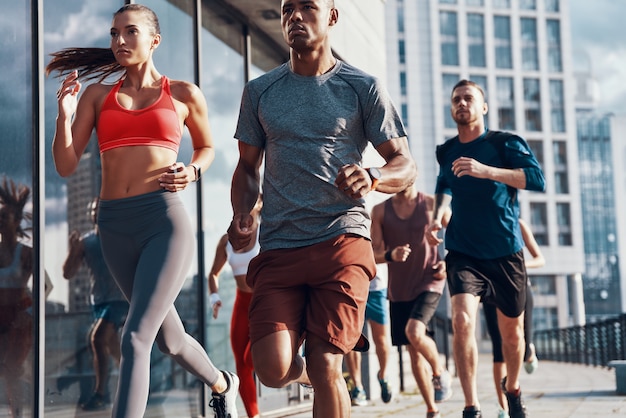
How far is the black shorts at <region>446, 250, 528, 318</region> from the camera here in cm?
642

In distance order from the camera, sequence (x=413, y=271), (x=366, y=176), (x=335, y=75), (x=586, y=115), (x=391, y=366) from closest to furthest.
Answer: (x=366, y=176), (x=335, y=75), (x=413, y=271), (x=391, y=366), (x=586, y=115)

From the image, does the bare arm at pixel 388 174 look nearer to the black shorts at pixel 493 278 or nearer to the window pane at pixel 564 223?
the black shorts at pixel 493 278

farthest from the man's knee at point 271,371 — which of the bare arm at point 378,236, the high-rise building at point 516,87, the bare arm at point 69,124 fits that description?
the high-rise building at point 516,87

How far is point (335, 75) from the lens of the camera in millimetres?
4082

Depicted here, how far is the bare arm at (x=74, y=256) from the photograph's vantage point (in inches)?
266

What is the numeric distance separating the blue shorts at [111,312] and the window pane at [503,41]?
71895mm

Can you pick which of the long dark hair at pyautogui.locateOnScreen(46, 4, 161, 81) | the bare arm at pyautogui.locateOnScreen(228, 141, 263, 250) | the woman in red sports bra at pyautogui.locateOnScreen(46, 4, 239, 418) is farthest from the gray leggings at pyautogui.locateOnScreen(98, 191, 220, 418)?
the long dark hair at pyautogui.locateOnScreen(46, 4, 161, 81)

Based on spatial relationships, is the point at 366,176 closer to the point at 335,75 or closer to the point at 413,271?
the point at 335,75

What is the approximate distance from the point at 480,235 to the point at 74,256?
8.95ft

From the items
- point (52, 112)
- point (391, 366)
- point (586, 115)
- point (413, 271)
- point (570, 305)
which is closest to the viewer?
point (52, 112)

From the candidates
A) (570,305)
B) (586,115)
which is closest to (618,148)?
(586,115)

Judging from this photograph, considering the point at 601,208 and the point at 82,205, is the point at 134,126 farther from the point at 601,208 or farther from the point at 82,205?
the point at 601,208

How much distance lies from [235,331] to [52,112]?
188 cm

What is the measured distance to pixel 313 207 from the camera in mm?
3873
